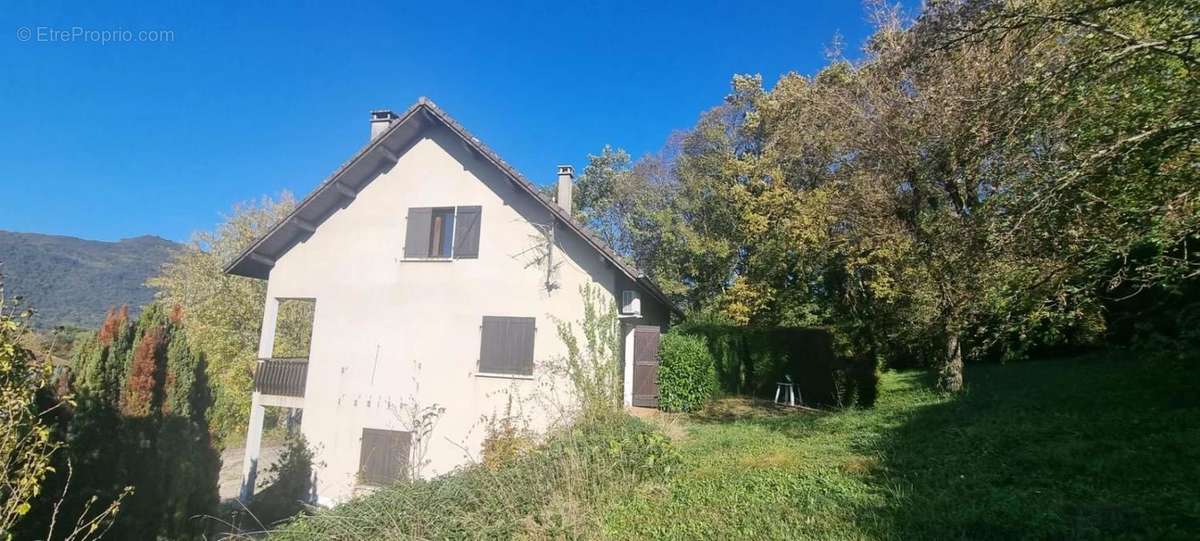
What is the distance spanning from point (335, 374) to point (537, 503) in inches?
398

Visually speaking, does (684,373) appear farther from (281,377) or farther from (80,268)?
(80,268)

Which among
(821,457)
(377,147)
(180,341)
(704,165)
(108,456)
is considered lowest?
(108,456)

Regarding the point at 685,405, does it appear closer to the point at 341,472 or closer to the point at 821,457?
the point at 821,457

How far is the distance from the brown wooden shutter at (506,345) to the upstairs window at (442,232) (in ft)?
Result: 6.51

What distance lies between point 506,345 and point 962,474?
9496mm

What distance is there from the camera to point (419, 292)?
14.1 metres

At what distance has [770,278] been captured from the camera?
2289 centimetres

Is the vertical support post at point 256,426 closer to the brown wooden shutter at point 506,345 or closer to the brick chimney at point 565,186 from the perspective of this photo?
the brown wooden shutter at point 506,345

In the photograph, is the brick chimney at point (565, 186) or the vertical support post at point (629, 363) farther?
the vertical support post at point (629, 363)

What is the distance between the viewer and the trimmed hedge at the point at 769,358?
17484 millimetres

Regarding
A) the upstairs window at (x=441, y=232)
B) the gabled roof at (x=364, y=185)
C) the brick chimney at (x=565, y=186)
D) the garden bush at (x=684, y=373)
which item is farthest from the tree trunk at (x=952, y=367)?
the upstairs window at (x=441, y=232)

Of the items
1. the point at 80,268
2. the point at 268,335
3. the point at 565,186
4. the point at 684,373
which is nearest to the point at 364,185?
the point at 268,335

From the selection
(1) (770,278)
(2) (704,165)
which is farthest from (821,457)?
(2) (704,165)

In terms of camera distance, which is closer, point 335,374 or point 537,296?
point 537,296
